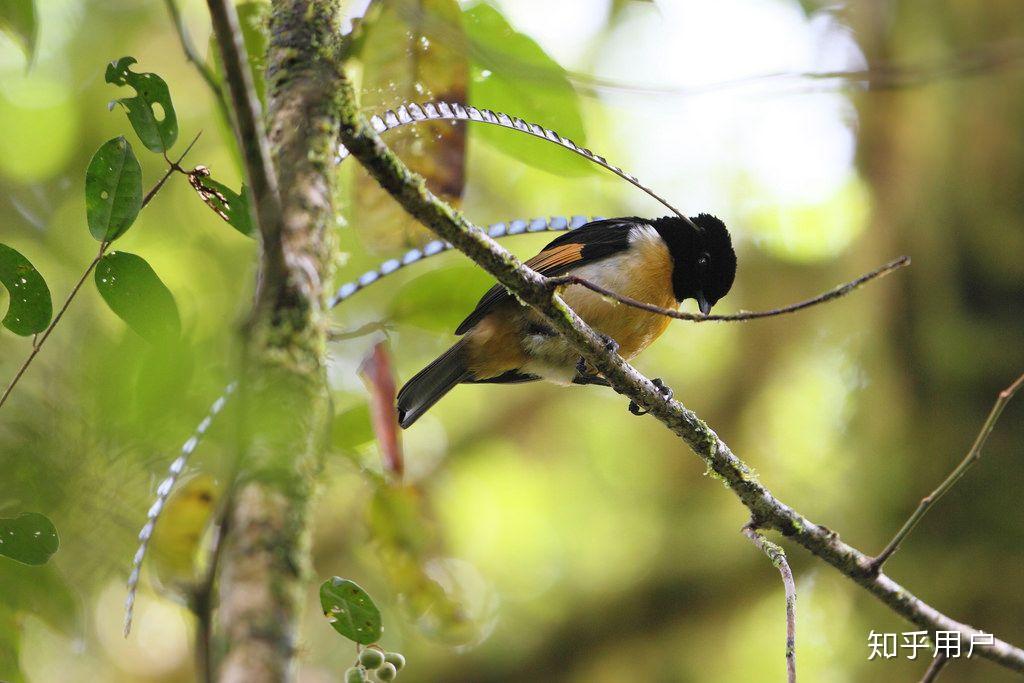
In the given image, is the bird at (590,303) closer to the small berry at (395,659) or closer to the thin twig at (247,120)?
the small berry at (395,659)

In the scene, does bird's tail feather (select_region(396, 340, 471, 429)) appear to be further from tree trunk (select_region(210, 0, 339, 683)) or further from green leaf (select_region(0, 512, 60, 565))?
tree trunk (select_region(210, 0, 339, 683))

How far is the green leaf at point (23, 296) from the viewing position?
177 centimetres

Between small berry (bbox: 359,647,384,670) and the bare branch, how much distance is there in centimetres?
83

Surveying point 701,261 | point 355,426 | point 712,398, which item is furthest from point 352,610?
point 712,398

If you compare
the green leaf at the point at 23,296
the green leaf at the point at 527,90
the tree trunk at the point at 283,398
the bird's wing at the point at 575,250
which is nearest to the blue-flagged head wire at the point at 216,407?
the tree trunk at the point at 283,398

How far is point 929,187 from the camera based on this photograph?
580 centimetres

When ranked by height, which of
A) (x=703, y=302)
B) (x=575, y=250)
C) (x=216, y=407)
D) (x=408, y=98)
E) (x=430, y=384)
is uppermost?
(x=703, y=302)

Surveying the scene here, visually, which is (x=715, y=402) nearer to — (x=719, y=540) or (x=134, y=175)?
(x=719, y=540)

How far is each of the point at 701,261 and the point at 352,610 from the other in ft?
9.94

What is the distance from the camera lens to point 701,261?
14.4 ft

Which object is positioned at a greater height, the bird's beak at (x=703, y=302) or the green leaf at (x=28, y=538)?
the bird's beak at (x=703, y=302)

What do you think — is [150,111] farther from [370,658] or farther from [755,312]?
[755,312]

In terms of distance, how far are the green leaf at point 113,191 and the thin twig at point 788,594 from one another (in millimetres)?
1681

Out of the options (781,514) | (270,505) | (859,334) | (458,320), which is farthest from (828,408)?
(270,505)
